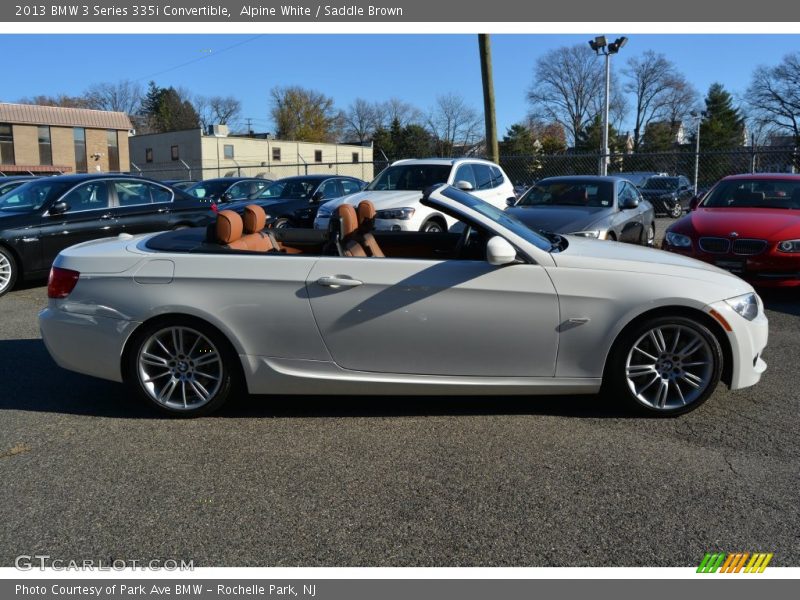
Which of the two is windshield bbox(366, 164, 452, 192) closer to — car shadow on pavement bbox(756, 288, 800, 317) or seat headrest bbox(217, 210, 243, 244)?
car shadow on pavement bbox(756, 288, 800, 317)

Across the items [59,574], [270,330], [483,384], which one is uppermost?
[270,330]

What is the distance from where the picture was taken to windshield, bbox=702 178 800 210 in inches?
364

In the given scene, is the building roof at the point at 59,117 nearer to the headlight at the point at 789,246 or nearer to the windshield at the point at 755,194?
the windshield at the point at 755,194

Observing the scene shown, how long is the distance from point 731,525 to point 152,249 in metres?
3.82

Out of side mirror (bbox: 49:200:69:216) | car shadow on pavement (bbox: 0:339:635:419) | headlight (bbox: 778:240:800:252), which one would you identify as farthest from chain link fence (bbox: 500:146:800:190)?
car shadow on pavement (bbox: 0:339:635:419)

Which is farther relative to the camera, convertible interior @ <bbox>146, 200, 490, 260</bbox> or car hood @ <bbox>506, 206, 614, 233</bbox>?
car hood @ <bbox>506, 206, 614, 233</bbox>

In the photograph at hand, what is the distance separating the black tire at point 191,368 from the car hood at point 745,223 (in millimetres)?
6382

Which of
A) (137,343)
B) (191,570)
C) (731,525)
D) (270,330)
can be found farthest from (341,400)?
(731,525)

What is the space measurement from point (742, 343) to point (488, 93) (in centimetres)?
1492

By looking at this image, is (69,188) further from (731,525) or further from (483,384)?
(731,525)

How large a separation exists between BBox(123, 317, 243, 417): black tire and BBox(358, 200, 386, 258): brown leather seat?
4.26ft

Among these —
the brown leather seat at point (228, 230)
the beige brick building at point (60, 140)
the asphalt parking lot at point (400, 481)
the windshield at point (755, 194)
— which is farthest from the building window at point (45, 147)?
the brown leather seat at point (228, 230)

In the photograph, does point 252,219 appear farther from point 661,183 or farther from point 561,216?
point 661,183
